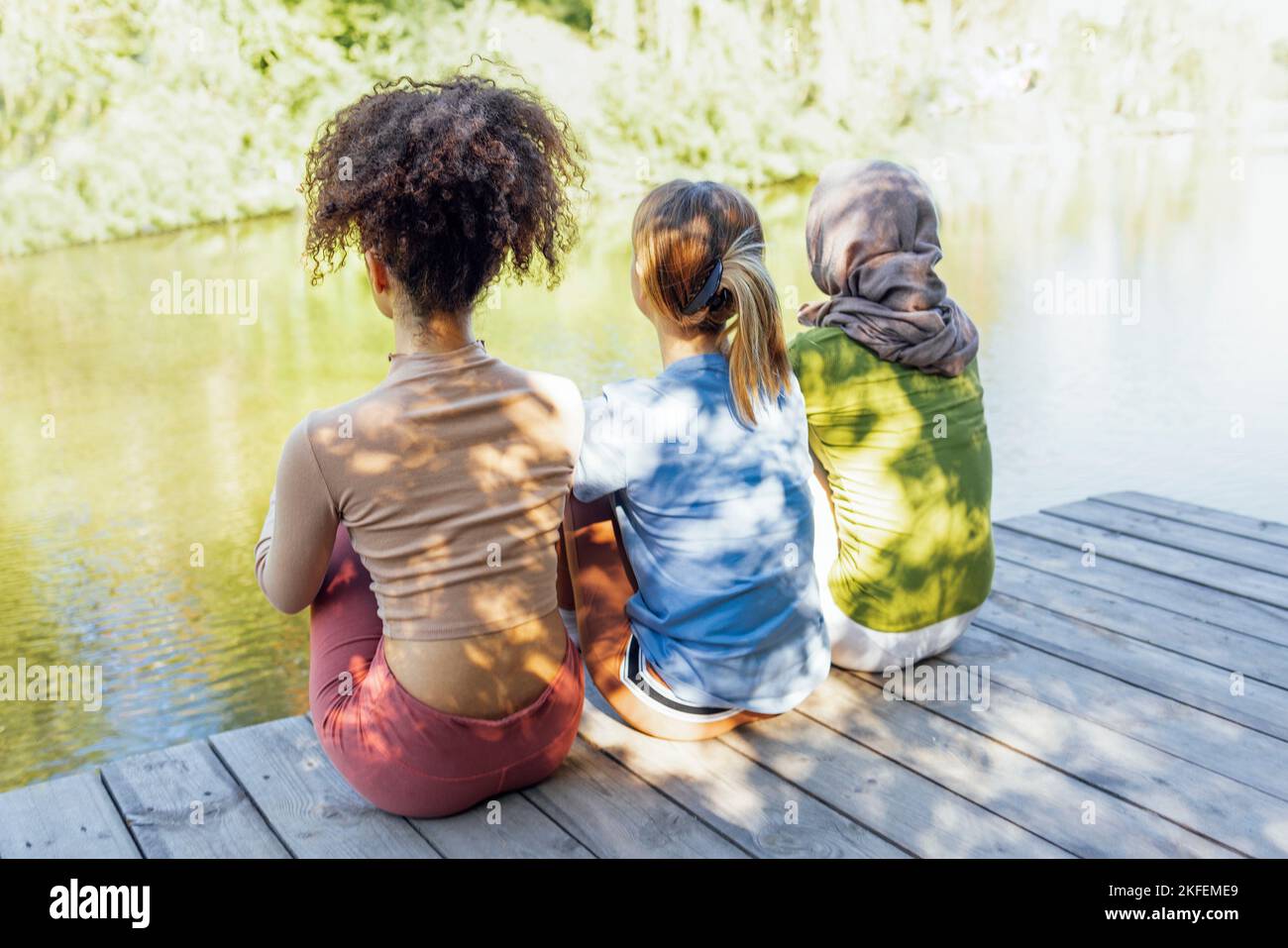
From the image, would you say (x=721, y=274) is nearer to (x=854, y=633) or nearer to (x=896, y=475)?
(x=896, y=475)

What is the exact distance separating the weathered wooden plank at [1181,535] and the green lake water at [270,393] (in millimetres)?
2017

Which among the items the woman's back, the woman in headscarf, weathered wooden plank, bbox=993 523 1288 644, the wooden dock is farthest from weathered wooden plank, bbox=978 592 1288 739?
the woman's back

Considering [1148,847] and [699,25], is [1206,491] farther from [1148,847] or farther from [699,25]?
[699,25]

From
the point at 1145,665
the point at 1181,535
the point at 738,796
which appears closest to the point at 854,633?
the point at 738,796

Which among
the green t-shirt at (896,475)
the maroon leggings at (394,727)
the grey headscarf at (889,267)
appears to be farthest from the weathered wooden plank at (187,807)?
the grey headscarf at (889,267)

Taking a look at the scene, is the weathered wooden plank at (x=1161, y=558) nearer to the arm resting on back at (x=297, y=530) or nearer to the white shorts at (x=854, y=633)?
the white shorts at (x=854, y=633)

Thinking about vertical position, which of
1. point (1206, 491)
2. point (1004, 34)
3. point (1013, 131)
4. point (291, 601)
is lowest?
point (1206, 491)

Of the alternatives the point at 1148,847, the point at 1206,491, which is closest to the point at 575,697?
the point at 1148,847

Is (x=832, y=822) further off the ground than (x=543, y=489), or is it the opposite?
(x=543, y=489)

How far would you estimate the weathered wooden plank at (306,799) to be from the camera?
6.07ft

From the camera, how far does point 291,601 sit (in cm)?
178

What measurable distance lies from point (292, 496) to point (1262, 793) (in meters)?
1.52

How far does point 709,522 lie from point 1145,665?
102 cm

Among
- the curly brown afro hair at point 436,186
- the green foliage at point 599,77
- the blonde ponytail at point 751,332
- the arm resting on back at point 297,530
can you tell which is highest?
the green foliage at point 599,77
